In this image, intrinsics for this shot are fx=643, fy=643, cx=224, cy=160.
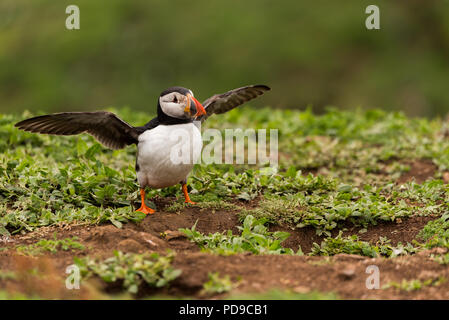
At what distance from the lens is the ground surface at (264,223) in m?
3.96

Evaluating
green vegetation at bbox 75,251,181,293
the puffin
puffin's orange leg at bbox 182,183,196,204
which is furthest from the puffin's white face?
green vegetation at bbox 75,251,181,293

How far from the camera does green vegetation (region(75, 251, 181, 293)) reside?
3953 mm

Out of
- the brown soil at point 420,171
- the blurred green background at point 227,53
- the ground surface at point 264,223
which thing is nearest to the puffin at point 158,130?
the ground surface at point 264,223

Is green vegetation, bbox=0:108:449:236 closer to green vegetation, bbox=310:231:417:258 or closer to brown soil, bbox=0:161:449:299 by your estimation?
green vegetation, bbox=310:231:417:258

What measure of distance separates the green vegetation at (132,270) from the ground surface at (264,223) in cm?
5

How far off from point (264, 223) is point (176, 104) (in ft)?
4.06

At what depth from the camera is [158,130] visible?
5.42 meters

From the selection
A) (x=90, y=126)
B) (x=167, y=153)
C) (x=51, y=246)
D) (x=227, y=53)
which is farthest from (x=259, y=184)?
(x=227, y=53)

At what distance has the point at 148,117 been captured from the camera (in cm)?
888

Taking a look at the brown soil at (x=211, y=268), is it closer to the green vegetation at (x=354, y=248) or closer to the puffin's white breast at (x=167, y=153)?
the green vegetation at (x=354, y=248)

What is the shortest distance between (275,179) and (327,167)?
146 centimetres

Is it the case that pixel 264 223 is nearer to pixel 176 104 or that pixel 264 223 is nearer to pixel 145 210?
pixel 145 210
